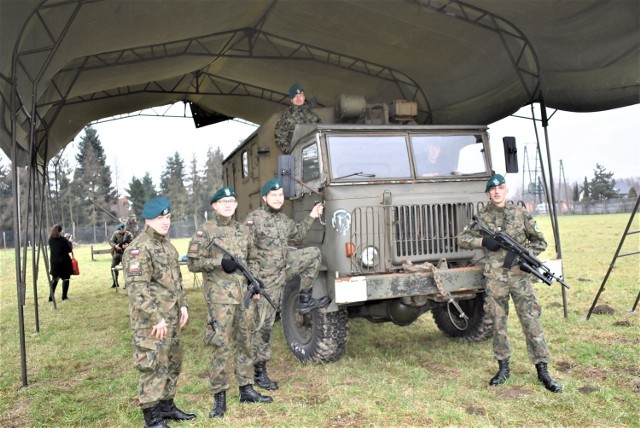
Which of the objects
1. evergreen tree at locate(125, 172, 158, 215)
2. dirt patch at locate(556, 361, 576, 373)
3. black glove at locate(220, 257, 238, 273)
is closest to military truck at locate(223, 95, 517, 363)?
dirt patch at locate(556, 361, 576, 373)

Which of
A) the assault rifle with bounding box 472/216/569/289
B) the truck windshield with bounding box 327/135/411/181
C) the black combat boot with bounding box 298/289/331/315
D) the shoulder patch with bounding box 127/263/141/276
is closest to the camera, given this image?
the shoulder patch with bounding box 127/263/141/276

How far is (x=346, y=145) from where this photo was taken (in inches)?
217

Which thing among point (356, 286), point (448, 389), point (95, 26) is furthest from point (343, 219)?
point (95, 26)

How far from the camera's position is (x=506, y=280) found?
462 cm

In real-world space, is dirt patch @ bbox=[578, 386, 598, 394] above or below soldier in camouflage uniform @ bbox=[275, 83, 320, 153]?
below

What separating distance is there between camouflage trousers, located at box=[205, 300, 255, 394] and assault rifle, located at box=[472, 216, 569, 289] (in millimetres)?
2242

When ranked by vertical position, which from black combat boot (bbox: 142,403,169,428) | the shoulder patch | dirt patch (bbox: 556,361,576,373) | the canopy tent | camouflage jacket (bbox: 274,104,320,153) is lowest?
dirt patch (bbox: 556,361,576,373)

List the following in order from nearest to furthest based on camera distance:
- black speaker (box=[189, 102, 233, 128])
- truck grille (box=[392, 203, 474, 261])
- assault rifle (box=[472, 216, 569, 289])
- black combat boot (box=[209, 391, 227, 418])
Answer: black combat boot (box=[209, 391, 227, 418]) → assault rifle (box=[472, 216, 569, 289]) → truck grille (box=[392, 203, 474, 261]) → black speaker (box=[189, 102, 233, 128])

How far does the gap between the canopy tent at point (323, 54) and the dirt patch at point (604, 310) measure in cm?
281

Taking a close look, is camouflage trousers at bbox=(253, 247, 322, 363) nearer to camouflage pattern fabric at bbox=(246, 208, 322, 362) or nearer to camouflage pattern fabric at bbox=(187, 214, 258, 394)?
camouflage pattern fabric at bbox=(246, 208, 322, 362)

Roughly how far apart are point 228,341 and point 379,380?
1.57m

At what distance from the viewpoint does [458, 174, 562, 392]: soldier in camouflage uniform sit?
4520mm

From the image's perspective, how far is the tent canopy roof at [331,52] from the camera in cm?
582

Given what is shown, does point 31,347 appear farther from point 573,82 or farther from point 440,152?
point 573,82
